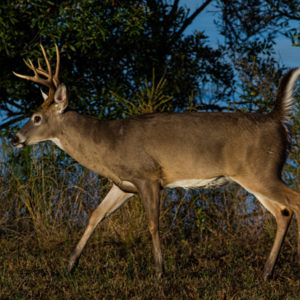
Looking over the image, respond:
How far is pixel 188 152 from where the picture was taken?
566cm

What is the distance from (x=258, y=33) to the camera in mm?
11922

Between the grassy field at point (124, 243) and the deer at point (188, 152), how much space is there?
0.38 m

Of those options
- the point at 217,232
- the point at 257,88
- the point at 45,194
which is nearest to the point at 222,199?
the point at 217,232

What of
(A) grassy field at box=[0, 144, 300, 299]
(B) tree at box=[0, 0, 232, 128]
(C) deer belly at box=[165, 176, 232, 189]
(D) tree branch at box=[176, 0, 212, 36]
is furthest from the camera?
(D) tree branch at box=[176, 0, 212, 36]

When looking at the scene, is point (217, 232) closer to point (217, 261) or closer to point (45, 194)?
point (217, 261)

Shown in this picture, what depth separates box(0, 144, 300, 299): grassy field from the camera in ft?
16.0

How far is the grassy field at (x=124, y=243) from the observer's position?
487 cm

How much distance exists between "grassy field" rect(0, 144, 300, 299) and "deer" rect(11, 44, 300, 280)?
1.25 feet

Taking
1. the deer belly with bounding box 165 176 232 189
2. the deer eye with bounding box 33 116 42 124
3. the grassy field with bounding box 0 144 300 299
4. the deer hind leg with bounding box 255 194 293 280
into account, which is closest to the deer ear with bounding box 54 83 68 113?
the deer eye with bounding box 33 116 42 124

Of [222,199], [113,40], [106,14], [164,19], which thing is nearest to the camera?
[222,199]

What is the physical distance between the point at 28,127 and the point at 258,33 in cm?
740

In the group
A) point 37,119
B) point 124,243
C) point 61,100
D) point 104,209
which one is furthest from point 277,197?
point 37,119

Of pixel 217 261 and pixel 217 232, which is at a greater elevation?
pixel 217 261

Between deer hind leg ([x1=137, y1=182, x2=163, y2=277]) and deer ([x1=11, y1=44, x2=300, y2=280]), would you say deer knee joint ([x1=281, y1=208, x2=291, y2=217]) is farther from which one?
deer hind leg ([x1=137, y1=182, x2=163, y2=277])
